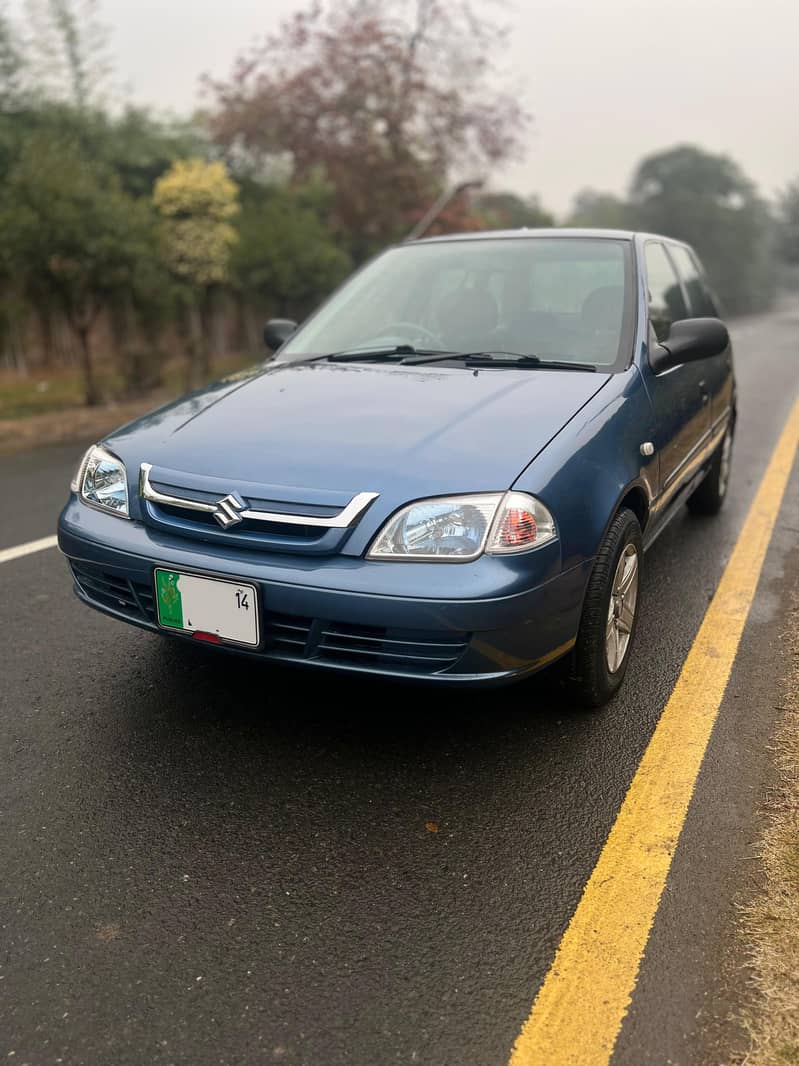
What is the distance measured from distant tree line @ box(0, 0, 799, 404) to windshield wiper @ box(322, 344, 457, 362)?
24.9ft

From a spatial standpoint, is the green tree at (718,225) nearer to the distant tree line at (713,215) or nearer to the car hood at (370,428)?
the distant tree line at (713,215)

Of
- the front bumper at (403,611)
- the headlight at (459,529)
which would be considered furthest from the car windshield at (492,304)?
the front bumper at (403,611)

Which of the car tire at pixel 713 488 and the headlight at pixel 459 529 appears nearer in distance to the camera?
the headlight at pixel 459 529

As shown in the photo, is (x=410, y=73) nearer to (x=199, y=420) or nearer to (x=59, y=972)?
(x=199, y=420)

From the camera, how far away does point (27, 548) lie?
15.4 feet

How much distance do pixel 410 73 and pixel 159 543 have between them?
23.3 m

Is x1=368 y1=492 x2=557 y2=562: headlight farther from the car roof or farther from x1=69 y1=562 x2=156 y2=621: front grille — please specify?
the car roof

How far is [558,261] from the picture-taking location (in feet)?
12.3

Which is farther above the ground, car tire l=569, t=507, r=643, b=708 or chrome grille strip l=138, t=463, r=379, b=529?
chrome grille strip l=138, t=463, r=379, b=529

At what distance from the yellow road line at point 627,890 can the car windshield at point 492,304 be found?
119 centimetres

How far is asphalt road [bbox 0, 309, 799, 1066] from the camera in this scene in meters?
1.76

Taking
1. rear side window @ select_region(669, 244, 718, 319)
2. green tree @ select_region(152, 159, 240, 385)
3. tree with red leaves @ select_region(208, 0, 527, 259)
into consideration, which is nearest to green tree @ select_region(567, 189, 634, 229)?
tree with red leaves @ select_region(208, 0, 527, 259)

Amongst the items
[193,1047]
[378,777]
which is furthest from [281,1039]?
[378,777]

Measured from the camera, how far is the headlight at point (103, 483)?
9.11ft
